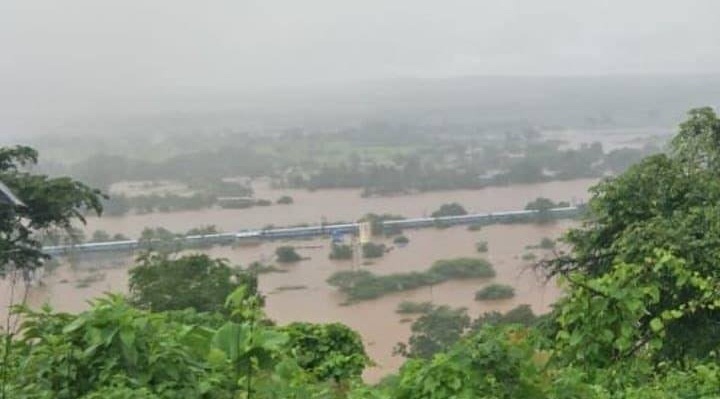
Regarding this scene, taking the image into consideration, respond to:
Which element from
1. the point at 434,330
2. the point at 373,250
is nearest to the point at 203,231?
the point at 373,250

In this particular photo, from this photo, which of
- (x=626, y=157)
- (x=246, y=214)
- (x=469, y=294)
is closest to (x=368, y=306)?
(x=469, y=294)

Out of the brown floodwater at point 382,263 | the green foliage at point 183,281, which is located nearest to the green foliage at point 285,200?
the brown floodwater at point 382,263

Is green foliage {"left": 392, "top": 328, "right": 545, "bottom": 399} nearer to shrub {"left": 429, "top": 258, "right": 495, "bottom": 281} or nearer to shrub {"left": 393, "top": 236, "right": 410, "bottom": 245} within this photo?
shrub {"left": 429, "top": 258, "right": 495, "bottom": 281}

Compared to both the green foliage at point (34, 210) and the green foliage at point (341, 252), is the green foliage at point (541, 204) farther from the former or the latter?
the green foliage at point (34, 210)

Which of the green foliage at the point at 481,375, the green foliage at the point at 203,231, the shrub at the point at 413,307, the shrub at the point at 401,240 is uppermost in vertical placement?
the green foliage at the point at 481,375

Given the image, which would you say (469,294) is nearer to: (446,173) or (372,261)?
(372,261)

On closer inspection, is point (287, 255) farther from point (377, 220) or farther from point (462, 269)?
point (462, 269)
